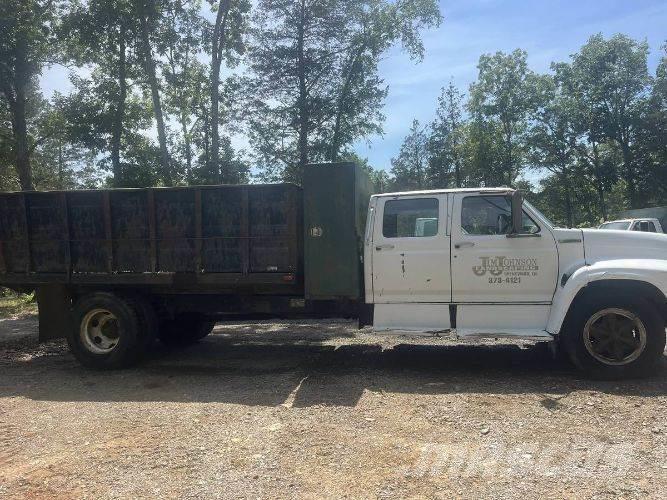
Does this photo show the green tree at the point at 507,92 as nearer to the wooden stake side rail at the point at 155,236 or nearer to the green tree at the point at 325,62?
the green tree at the point at 325,62

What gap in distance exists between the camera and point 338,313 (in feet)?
22.2

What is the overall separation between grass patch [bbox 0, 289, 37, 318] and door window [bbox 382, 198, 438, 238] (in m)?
11.4

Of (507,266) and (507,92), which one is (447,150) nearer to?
(507,92)

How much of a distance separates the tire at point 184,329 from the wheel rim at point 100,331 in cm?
83

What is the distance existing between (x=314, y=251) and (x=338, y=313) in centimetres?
94

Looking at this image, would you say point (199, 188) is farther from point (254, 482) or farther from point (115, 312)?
point (254, 482)

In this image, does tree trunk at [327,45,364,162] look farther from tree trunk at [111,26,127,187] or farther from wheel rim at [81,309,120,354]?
wheel rim at [81,309,120,354]

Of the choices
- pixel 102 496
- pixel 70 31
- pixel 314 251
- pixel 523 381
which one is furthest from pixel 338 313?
pixel 70 31

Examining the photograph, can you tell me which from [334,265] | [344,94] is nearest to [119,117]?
[344,94]

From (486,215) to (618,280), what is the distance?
1.59 meters

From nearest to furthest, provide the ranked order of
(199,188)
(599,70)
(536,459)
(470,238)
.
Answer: (536,459) < (470,238) < (199,188) < (599,70)

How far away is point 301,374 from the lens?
6.41 meters

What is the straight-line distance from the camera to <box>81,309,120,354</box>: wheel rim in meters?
7.00

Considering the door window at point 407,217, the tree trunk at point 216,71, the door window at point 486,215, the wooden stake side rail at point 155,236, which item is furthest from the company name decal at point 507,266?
the tree trunk at point 216,71
